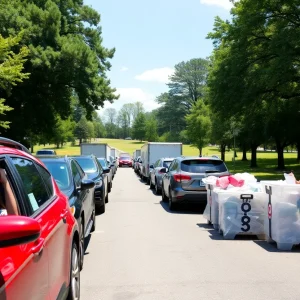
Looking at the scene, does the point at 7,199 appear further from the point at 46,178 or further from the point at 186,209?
the point at 186,209

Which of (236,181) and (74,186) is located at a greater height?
(74,186)

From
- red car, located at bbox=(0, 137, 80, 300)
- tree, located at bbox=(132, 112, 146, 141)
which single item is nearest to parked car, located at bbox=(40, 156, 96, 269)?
red car, located at bbox=(0, 137, 80, 300)

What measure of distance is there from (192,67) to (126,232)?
10992 centimetres

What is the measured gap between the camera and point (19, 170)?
358cm

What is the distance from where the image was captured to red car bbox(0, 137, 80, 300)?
218 centimetres

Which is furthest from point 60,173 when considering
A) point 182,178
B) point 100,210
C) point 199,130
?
point 199,130

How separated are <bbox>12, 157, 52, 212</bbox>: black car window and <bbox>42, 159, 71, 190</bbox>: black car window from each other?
9.95ft

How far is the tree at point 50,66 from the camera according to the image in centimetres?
3275

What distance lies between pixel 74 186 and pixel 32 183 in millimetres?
3533

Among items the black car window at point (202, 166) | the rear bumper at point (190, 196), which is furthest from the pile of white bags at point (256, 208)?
the black car window at point (202, 166)

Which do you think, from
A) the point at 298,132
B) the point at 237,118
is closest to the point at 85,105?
the point at 237,118

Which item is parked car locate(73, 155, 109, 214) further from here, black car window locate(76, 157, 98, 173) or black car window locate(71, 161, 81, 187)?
black car window locate(71, 161, 81, 187)

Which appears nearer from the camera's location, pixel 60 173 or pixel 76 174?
pixel 60 173

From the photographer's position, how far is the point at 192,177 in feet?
43.3
